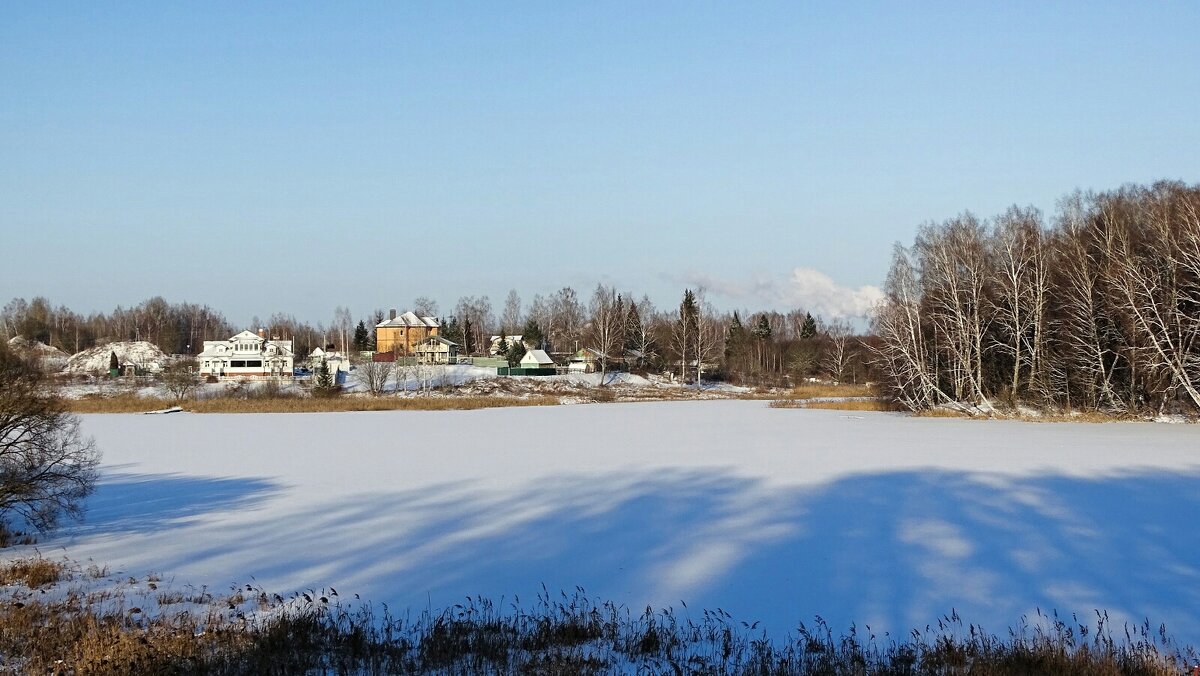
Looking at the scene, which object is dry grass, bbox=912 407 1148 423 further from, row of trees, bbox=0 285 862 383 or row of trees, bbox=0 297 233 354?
row of trees, bbox=0 297 233 354

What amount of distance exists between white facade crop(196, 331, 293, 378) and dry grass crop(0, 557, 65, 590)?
67.9m

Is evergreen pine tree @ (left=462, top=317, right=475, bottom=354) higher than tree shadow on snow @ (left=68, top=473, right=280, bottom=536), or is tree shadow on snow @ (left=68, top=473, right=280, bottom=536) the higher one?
evergreen pine tree @ (left=462, top=317, right=475, bottom=354)

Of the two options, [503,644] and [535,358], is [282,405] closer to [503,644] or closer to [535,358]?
[535,358]

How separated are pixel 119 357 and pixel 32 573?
84.1 meters

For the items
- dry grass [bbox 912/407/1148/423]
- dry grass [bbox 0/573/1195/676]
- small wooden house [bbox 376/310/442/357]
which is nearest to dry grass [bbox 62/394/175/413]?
dry grass [bbox 912/407/1148/423]

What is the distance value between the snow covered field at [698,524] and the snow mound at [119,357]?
56.8 meters

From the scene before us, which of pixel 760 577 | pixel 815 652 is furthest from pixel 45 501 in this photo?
pixel 815 652

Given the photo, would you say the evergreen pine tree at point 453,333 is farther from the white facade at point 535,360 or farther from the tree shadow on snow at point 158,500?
the tree shadow on snow at point 158,500

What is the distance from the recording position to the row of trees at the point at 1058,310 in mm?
34781

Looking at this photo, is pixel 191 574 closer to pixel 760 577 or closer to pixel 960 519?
pixel 760 577

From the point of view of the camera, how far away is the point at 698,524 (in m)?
13.6

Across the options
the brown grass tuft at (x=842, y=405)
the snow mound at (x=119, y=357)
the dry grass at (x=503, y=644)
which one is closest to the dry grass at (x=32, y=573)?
the dry grass at (x=503, y=644)

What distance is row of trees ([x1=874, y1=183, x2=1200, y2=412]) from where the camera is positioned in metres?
34.8

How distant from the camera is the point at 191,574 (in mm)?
10281
